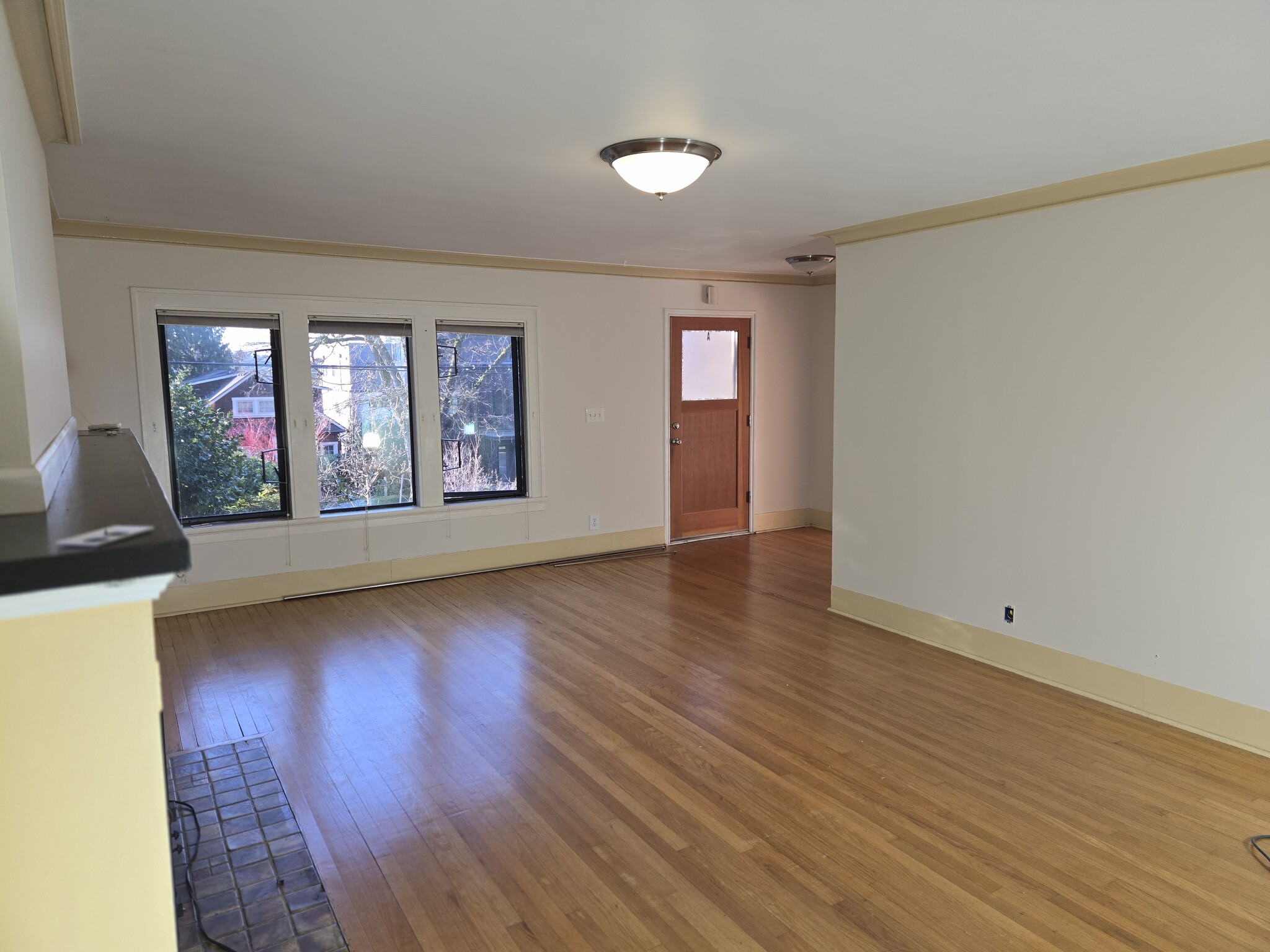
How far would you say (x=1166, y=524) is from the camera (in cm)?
360

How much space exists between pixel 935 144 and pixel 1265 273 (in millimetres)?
1462

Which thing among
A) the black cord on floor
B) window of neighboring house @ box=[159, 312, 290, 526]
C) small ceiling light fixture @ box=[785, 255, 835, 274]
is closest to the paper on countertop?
the black cord on floor

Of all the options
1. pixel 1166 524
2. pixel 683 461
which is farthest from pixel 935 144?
pixel 683 461

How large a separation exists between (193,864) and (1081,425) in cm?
419

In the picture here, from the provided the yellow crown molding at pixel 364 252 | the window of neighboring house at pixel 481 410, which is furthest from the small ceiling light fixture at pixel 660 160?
the window of neighboring house at pixel 481 410

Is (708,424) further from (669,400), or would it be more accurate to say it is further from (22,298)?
(22,298)

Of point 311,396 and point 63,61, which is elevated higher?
point 63,61

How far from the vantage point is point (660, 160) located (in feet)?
10.2

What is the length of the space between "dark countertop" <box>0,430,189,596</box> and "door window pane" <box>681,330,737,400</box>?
5979 mm

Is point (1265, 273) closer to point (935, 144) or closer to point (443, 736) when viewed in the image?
point (935, 144)

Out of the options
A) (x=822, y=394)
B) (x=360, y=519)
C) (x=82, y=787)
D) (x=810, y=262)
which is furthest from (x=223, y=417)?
(x=822, y=394)

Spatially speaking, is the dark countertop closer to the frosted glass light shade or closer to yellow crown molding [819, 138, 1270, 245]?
the frosted glass light shade

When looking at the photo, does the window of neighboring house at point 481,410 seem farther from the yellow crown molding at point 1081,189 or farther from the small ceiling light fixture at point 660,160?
the small ceiling light fixture at point 660,160

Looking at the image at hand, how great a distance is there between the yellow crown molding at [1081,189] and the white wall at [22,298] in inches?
157
